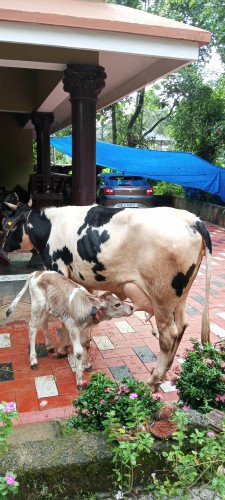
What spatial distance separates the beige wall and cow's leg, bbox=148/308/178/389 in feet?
30.5


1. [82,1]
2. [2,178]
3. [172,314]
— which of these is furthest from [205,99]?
[172,314]

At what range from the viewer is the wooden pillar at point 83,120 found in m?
4.04

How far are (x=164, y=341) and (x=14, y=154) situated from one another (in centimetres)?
962

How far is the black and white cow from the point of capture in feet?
9.73

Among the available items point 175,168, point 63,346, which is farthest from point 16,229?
point 175,168

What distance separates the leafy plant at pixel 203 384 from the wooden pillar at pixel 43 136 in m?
6.41

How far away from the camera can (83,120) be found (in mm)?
4133

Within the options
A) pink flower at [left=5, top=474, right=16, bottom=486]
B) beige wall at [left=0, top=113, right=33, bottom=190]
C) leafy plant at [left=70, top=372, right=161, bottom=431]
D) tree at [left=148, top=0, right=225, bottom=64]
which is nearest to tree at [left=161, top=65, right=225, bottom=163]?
tree at [left=148, top=0, right=225, bottom=64]

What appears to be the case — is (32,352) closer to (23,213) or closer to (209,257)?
(23,213)

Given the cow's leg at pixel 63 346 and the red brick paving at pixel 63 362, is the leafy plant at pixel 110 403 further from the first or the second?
the cow's leg at pixel 63 346

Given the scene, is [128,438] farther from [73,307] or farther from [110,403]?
[73,307]

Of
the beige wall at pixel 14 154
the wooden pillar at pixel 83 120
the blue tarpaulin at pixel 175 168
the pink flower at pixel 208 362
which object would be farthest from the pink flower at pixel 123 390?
the beige wall at pixel 14 154

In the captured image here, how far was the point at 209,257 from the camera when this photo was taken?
3.06m

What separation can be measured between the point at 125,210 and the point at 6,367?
1.75 metres
